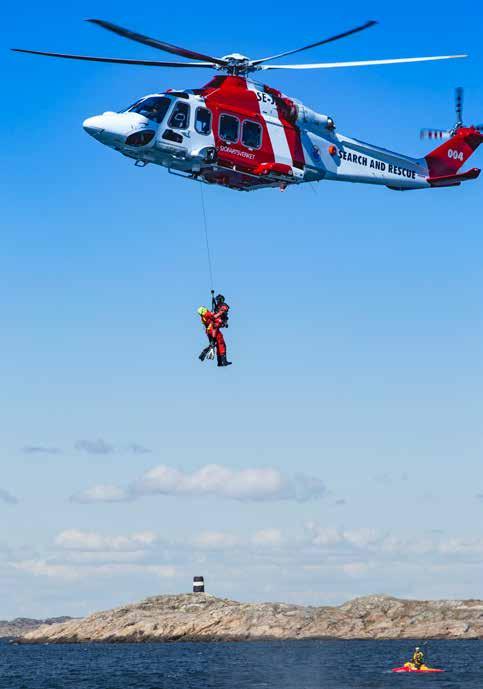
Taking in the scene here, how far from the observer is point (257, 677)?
101 metres

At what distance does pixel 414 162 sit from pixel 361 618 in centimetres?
11059

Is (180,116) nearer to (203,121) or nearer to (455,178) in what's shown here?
(203,121)

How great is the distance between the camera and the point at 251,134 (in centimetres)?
5244

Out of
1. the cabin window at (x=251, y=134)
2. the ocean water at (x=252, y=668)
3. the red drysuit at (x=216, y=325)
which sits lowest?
the ocean water at (x=252, y=668)

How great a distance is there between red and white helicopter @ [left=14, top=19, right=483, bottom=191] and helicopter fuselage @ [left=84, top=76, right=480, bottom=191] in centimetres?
4

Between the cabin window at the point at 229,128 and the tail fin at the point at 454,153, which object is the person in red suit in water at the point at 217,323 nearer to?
the cabin window at the point at 229,128

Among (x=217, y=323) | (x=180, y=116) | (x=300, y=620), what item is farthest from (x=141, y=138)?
(x=300, y=620)

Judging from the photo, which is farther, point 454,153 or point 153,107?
point 454,153

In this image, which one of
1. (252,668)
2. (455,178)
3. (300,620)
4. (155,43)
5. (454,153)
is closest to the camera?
(155,43)

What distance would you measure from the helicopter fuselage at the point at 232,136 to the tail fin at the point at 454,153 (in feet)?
24.0

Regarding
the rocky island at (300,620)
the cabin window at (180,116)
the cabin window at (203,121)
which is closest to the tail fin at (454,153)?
the cabin window at (203,121)

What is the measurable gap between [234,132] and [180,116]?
280cm

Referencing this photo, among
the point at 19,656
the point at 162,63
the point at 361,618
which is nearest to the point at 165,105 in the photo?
the point at 162,63

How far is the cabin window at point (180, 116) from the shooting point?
5022 cm
